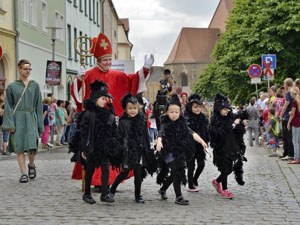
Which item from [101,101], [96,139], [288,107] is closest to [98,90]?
[101,101]

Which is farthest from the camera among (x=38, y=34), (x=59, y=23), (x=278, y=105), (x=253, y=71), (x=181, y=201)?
(x=59, y=23)

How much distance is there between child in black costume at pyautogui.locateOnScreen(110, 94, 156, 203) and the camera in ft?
24.7

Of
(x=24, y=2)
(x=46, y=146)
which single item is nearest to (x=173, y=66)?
(x=24, y=2)

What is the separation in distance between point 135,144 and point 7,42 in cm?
1891

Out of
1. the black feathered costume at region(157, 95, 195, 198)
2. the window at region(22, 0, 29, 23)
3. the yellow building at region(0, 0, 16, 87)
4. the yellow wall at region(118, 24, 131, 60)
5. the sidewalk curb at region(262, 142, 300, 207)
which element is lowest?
the sidewalk curb at region(262, 142, 300, 207)

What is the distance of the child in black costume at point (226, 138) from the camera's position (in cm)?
826

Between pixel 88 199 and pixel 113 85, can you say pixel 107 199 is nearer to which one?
pixel 88 199

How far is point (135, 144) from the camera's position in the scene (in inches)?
298

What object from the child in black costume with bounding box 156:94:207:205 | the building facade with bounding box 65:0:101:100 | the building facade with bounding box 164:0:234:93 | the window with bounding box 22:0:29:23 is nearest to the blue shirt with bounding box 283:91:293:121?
the child in black costume with bounding box 156:94:207:205

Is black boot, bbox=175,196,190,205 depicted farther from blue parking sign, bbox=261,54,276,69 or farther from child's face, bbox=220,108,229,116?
blue parking sign, bbox=261,54,276,69

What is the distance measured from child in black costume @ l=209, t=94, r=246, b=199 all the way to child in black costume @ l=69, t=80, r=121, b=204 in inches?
58.5

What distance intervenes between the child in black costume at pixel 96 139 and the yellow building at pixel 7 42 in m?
17.6

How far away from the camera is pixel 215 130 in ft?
27.4

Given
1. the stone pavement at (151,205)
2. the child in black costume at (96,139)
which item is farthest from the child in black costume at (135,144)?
the stone pavement at (151,205)
